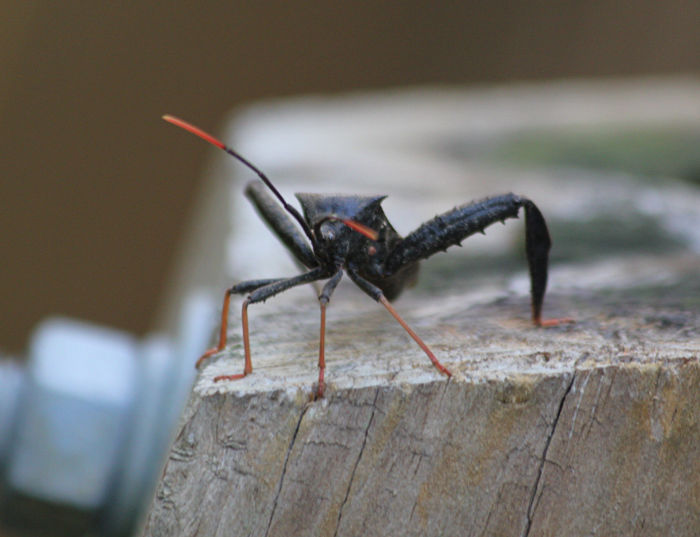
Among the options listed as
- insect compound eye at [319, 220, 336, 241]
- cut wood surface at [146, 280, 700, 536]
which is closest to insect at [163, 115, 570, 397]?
insect compound eye at [319, 220, 336, 241]

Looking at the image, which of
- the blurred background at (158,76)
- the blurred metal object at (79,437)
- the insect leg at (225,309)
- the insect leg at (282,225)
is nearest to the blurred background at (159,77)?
the blurred background at (158,76)

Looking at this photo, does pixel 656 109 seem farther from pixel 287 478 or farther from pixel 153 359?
pixel 287 478

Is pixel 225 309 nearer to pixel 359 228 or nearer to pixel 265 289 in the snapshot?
pixel 265 289

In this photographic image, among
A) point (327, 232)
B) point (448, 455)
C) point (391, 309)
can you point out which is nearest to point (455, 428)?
point (448, 455)

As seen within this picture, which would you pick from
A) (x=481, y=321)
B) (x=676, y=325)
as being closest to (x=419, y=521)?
(x=481, y=321)

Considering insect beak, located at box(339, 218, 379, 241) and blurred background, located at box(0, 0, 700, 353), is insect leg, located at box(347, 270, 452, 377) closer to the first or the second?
insect beak, located at box(339, 218, 379, 241)
